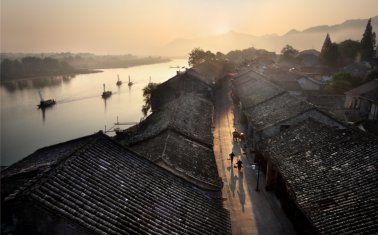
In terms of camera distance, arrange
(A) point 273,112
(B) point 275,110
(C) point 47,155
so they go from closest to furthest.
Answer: (C) point 47,155, (A) point 273,112, (B) point 275,110

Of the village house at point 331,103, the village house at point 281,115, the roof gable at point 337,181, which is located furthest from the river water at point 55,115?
the roof gable at point 337,181

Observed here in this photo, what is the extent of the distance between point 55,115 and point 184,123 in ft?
170

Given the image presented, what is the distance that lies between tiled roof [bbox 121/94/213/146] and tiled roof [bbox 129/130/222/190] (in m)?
1.30

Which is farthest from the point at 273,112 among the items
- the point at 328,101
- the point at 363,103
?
the point at 328,101

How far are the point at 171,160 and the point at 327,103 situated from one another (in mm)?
34590

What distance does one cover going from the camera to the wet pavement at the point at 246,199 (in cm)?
1961

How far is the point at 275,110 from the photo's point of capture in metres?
30.6

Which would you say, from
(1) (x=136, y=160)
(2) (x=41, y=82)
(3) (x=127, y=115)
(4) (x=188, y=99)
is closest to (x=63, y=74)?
(2) (x=41, y=82)

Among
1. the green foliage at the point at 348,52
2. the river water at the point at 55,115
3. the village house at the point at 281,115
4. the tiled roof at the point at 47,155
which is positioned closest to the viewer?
the tiled roof at the point at 47,155

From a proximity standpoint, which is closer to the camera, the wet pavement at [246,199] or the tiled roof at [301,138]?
the wet pavement at [246,199]

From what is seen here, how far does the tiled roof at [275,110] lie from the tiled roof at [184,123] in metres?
4.97

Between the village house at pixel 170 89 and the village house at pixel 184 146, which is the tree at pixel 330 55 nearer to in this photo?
the village house at pixel 170 89

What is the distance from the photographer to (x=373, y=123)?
107 feet

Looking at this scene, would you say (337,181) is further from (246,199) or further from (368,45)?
(368,45)
